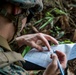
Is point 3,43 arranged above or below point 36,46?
above

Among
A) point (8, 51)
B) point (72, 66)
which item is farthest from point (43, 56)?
point (72, 66)

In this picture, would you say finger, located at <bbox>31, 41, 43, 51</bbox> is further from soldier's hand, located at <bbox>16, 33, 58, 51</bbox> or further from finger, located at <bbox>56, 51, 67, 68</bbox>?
finger, located at <bbox>56, 51, 67, 68</bbox>

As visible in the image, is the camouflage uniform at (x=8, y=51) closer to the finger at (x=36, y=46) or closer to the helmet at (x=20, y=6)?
Answer: the helmet at (x=20, y=6)

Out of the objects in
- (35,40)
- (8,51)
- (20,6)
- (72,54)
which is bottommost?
(72,54)

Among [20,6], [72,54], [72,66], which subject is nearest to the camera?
[20,6]

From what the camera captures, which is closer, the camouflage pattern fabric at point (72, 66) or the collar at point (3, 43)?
the collar at point (3, 43)

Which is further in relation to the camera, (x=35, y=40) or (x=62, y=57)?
(x=35, y=40)

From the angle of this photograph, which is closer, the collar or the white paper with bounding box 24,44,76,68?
the collar

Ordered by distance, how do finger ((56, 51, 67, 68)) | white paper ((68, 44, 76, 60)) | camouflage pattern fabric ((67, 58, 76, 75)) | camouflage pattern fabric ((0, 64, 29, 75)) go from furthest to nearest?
camouflage pattern fabric ((67, 58, 76, 75)), white paper ((68, 44, 76, 60)), finger ((56, 51, 67, 68)), camouflage pattern fabric ((0, 64, 29, 75))

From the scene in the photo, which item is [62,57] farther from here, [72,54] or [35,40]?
[35,40]

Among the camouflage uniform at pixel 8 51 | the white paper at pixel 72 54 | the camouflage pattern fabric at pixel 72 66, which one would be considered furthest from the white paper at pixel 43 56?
the camouflage pattern fabric at pixel 72 66

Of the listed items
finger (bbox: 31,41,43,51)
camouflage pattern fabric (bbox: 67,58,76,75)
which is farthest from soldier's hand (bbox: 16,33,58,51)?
camouflage pattern fabric (bbox: 67,58,76,75)

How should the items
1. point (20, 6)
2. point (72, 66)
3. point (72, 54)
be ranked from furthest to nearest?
1. point (72, 66)
2. point (72, 54)
3. point (20, 6)

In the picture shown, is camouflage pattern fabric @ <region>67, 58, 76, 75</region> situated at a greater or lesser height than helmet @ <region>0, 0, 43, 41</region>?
lesser
